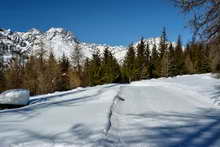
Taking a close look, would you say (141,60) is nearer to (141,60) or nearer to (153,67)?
(141,60)

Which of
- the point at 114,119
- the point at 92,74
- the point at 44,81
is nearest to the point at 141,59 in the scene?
the point at 92,74

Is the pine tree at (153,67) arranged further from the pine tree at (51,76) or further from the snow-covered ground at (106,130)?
the snow-covered ground at (106,130)

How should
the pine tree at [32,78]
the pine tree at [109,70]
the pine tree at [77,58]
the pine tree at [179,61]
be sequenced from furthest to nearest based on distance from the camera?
the pine tree at [77,58]
the pine tree at [179,61]
the pine tree at [109,70]
the pine tree at [32,78]

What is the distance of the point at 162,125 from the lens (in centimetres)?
519

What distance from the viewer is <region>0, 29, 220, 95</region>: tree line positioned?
135 ft

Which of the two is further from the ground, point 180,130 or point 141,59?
point 141,59

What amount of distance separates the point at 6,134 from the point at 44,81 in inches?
1447

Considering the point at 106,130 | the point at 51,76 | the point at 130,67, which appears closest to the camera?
the point at 106,130

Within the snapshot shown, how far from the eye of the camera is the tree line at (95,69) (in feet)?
135

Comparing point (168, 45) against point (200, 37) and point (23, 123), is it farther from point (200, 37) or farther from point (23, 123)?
point (23, 123)

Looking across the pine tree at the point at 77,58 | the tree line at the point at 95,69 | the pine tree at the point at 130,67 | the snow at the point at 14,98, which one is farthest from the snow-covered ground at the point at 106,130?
the pine tree at the point at 77,58

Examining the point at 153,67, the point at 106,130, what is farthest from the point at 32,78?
the point at 106,130

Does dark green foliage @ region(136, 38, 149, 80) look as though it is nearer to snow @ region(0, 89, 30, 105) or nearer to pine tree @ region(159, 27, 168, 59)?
pine tree @ region(159, 27, 168, 59)

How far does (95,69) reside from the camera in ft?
137
